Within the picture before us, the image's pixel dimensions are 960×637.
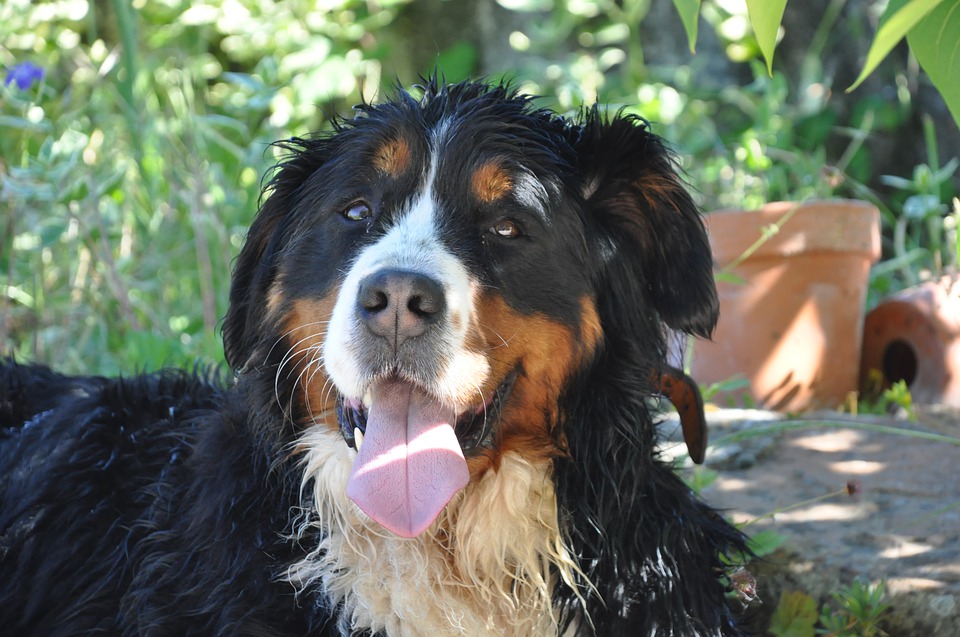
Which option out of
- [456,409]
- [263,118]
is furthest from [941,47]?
[263,118]

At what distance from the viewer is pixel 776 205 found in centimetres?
429

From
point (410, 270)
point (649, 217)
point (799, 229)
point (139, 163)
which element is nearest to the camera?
point (410, 270)

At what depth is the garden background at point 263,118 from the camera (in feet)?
15.9

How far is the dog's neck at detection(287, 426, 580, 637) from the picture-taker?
2395 mm

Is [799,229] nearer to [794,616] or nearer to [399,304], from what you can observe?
[794,616]

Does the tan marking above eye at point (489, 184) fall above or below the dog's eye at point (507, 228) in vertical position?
above

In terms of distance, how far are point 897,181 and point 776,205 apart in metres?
0.60

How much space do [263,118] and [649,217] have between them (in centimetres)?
529

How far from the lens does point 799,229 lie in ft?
14.3

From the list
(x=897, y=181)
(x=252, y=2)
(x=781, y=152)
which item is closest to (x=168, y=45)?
(x=252, y=2)

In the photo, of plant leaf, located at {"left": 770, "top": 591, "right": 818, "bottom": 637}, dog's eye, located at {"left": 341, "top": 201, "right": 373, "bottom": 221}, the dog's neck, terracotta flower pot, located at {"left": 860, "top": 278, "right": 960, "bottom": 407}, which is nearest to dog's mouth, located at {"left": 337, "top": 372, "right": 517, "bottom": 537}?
the dog's neck

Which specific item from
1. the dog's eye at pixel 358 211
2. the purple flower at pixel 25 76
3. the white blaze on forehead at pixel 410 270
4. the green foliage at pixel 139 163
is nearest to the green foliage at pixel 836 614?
the white blaze on forehead at pixel 410 270

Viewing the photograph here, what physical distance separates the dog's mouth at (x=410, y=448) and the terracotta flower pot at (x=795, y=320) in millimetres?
2314

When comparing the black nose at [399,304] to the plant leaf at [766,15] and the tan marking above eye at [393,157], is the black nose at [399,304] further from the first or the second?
the plant leaf at [766,15]
